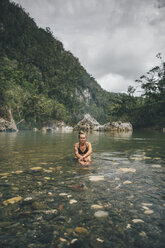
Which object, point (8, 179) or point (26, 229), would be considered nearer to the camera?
point (26, 229)

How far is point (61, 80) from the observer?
116m

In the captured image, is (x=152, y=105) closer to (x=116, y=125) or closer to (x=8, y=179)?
(x=116, y=125)

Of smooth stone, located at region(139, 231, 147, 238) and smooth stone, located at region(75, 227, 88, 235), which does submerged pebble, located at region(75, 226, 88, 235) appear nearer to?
smooth stone, located at region(75, 227, 88, 235)

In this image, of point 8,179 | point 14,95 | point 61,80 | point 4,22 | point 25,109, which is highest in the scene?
point 4,22

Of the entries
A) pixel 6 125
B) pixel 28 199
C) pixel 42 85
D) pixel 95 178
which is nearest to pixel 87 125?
pixel 6 125

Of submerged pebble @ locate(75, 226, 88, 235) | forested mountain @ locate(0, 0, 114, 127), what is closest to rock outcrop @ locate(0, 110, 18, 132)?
forested mountain @ locate(0, 0, 114, 127)

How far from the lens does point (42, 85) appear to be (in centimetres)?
8588

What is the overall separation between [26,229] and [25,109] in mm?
50591

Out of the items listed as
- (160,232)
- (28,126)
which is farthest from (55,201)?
(28,126)

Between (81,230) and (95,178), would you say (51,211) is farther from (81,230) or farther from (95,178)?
(95,178)

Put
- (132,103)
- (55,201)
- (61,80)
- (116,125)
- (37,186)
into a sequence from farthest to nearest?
1. (61,80)
2. (132,103)
3. (116,125)
4. (37,186)
5. (55,201)

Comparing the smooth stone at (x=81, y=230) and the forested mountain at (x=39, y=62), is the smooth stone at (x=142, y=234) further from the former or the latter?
the forested mountain at (x=39, y=62)

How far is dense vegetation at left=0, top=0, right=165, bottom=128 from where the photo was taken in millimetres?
45719

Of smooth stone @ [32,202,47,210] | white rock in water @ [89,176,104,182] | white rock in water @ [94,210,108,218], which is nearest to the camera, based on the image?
white rock in water @ [94,210,108,218]
